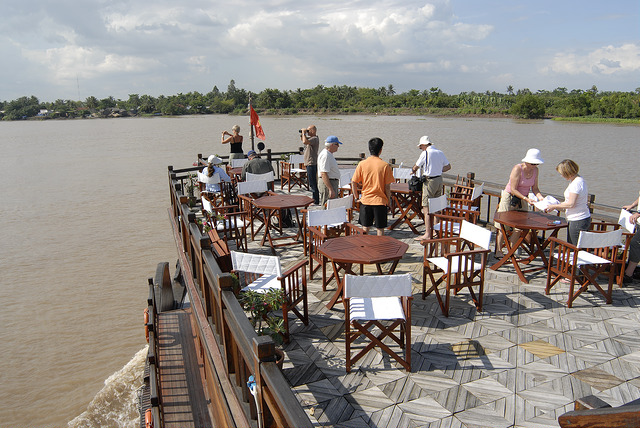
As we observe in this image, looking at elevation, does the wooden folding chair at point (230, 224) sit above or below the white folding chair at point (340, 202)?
below

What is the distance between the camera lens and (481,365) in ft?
11.7

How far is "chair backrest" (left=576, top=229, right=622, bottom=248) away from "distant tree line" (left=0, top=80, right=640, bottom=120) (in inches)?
1862

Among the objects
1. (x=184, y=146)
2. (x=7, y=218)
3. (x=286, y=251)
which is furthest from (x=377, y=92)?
(x=286, y=251)

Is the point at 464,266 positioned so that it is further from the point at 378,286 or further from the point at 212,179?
the point at 212,179

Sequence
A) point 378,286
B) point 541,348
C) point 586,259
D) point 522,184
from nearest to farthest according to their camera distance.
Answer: point 378,286 → point 541,348 → point 586,259 → point 522,184

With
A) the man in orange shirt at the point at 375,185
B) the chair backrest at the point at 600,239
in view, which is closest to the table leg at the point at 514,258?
the chair backrest at the point at 600,239

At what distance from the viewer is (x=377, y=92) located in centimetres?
8394

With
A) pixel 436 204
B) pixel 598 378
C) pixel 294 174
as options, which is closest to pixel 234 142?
pixel 294 174

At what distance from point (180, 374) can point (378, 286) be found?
120 inches

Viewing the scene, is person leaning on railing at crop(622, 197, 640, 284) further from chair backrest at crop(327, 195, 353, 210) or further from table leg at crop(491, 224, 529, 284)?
chair backrest at crop(327, 195, 353, 210)

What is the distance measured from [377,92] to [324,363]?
84756 millimetres

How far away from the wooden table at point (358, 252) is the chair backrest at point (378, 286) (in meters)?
0.68

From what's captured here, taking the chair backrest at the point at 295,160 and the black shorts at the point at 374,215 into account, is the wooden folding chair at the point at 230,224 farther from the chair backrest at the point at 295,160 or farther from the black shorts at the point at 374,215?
the chair backrest at the point at 295,160

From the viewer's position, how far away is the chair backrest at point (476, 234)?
4.32 metres
